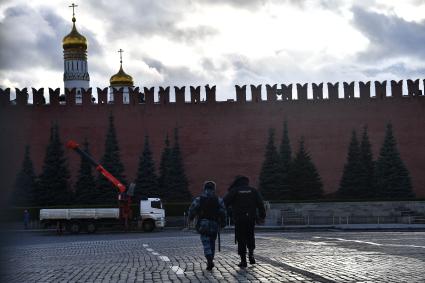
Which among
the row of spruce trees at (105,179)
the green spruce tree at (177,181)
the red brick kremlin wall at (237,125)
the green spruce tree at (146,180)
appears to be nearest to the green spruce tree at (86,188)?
the row of spruce trees at (105,179)

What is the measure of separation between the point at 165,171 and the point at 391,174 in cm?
1153

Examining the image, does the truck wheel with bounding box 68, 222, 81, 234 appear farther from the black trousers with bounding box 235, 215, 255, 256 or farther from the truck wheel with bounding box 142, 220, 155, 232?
the black trousers with bounding box 235, 215, 255, 256

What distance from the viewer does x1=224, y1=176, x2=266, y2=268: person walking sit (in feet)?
28.7

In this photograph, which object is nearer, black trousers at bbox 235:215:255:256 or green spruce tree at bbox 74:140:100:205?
black trousers at bbox 235:215:255:256

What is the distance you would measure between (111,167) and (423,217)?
637 inches

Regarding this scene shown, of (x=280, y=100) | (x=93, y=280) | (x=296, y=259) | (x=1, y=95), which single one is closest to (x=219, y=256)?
(x=296, y=259)

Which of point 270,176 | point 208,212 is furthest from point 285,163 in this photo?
point 208,212

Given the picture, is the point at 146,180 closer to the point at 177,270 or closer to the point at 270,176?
the point at 270,176

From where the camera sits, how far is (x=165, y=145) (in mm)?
42344

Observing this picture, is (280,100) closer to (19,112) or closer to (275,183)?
(275,183)

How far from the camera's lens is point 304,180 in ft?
130

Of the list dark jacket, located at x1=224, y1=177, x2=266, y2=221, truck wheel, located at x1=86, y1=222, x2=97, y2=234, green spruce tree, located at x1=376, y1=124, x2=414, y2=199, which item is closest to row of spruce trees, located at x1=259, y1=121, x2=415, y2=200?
green spruce tree, located at x1=376, y1=124, x2=414, y2=199

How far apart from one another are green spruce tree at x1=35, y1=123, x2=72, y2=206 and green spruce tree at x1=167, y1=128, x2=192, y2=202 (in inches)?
209

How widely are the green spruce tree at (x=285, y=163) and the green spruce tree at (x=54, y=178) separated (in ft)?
35.8
